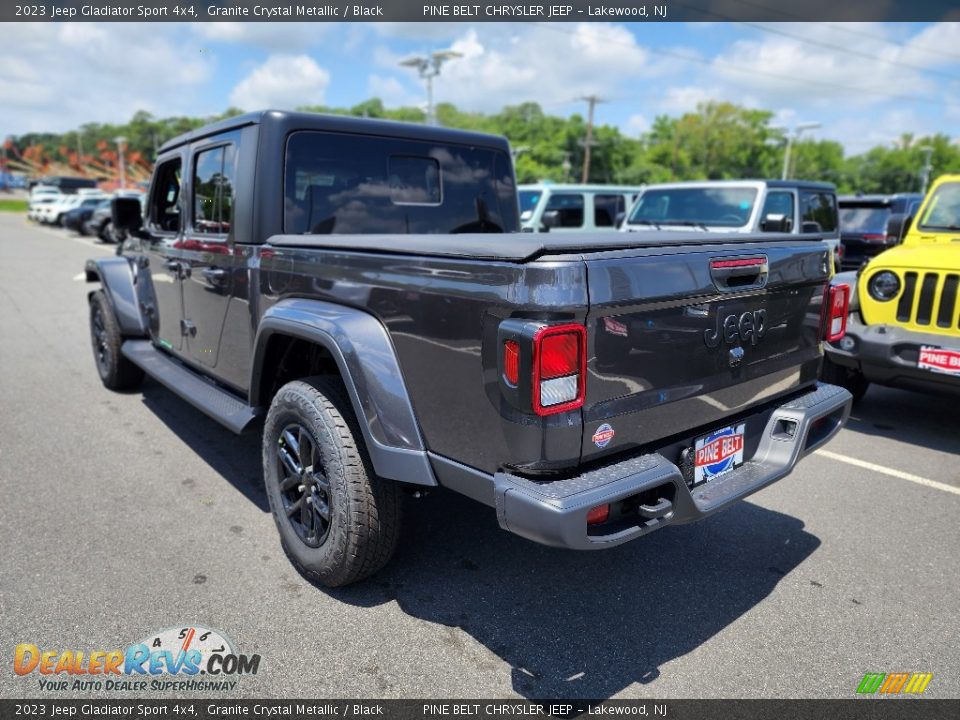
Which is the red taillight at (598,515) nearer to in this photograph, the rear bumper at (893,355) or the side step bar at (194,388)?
the side step bar at (194,388)

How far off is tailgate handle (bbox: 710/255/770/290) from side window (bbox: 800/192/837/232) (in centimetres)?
683

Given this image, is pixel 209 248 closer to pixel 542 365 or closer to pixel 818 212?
pixel 542 365

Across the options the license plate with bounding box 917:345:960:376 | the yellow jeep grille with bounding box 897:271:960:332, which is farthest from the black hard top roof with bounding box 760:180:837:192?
the license plate with bounding box 917:345:960:376

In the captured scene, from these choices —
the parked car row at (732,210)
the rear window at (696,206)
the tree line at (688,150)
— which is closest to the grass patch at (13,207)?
the tree line at (688,150)

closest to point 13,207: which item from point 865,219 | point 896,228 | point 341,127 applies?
point 865,219

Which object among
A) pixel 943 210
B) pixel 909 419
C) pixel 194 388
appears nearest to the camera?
pixel 194 388

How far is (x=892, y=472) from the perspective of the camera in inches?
171

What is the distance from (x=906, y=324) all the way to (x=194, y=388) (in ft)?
15.7

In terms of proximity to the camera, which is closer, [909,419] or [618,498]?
[618,498]

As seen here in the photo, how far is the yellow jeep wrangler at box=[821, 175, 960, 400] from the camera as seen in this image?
4539 mm

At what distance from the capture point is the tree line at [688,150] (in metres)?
66.6

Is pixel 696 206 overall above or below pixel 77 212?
above

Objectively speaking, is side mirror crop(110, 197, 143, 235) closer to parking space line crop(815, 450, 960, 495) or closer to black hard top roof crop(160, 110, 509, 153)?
black hard top roof crop(160, 110, 509, 153)

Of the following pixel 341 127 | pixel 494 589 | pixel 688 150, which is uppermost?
pixel 688 150
